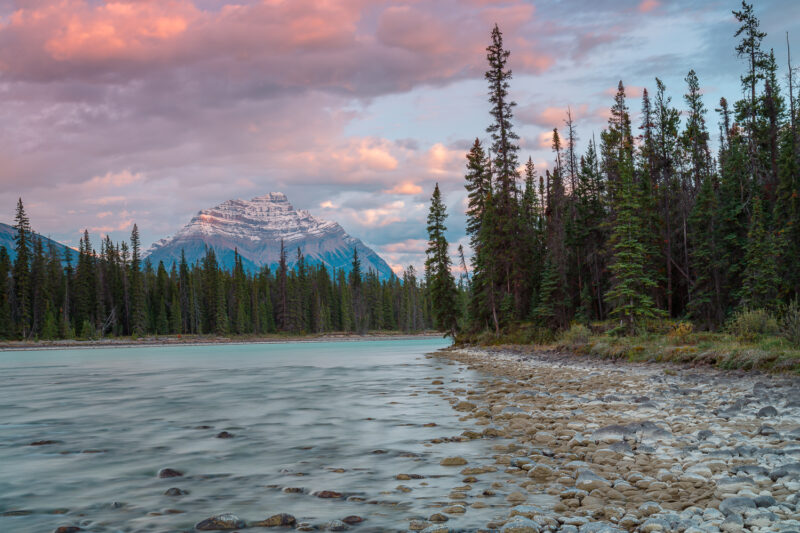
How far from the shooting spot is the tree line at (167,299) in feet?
271

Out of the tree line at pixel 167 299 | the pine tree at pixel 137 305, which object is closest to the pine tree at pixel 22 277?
the tree line at pixel 167 299

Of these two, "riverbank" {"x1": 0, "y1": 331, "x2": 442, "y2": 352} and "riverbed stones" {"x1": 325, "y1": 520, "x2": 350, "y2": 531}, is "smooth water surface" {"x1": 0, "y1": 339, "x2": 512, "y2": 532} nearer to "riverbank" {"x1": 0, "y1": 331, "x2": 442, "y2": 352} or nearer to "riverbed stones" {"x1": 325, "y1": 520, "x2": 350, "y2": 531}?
"riverbed stones" {"x1": 325, "y1": 520, "x2": 350, "y2": 531}

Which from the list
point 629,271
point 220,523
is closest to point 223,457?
point 220,523

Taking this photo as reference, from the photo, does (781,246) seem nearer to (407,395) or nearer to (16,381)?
(407,395)

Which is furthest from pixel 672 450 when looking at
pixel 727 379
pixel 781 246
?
pixel 781 246

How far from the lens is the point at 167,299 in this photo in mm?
109438

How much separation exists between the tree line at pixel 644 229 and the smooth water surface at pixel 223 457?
64.1ft

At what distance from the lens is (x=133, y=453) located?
386 inches

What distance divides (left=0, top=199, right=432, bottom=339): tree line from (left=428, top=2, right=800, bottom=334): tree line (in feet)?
181

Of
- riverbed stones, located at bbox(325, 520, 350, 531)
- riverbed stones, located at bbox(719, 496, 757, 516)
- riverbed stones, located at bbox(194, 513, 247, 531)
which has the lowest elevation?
riverbed stones, located at bbox(325, 520, 350, 531)

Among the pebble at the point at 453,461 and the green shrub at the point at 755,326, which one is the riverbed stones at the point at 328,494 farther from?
the green shrub at the point at 755,326

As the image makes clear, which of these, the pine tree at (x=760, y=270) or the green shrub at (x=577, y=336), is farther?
the green shrub at (x=577, y=336)

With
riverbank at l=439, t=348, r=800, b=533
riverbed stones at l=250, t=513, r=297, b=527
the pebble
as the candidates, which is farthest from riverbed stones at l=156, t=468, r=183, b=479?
riverbank at l=439, t=348, r=800, b=533

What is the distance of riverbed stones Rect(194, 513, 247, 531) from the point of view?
5598 millimetres
